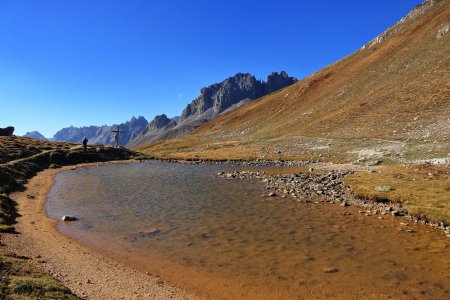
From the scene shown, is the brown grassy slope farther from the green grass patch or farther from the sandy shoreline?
the green grass patch

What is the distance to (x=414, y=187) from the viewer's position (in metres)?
35.1

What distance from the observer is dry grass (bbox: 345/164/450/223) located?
1138 inches

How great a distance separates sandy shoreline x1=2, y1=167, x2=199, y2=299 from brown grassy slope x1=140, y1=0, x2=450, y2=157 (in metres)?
59.7

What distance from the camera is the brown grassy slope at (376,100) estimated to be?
260 feet

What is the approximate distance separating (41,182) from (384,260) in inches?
1781

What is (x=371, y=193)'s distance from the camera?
3522cm

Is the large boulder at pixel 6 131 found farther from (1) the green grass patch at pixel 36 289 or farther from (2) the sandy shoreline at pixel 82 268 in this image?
(1) the green grass patch at pixel 36 289

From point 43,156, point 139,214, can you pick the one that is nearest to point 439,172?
point 139,214

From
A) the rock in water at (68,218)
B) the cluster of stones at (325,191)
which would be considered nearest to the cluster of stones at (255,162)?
the cluster of stones at (325,191)

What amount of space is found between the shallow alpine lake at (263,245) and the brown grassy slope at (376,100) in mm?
43943

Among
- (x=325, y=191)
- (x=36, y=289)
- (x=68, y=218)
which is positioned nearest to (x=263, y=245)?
(x=36, y=289)

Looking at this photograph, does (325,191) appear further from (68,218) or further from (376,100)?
(376,100)

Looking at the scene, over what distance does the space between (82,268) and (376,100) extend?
93969 millimetres

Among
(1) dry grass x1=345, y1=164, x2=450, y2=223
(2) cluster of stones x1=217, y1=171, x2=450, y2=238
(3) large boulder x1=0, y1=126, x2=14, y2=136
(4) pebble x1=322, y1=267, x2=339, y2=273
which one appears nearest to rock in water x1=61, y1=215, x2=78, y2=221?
(2) cluster of stones x1=217, y1=171, x2=450, y2=238
